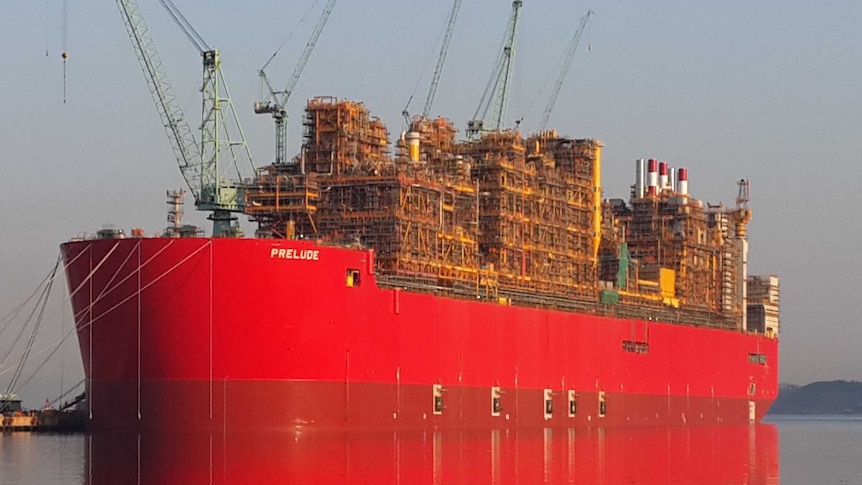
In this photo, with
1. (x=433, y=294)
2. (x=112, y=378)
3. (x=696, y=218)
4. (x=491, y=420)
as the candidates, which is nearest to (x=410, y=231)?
(x=433, y=294)

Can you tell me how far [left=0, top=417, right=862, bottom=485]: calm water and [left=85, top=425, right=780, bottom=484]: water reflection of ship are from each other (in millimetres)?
36

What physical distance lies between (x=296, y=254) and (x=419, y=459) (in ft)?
40.8

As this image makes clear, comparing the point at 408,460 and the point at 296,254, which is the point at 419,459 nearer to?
the point at 408,460

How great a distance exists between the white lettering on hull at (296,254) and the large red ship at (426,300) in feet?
0.21

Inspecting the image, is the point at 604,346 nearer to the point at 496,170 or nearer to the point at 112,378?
the point at 496,170

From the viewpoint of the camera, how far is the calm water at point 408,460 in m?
42.8

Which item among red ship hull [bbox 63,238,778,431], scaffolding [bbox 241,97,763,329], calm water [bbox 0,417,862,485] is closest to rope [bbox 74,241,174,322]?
red ship hull [bbox 63,238,778,431]

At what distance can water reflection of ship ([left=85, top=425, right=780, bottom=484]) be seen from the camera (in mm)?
42938

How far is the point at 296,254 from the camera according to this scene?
58.7 metres

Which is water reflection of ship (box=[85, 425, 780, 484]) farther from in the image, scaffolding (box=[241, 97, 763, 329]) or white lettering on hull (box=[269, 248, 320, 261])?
scaffolding (box=[241, 97, 763, 329])

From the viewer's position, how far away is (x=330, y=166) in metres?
68.6

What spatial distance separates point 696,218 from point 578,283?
14114 millimetres

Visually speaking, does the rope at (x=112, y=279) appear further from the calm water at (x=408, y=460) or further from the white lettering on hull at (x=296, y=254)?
the calm water at (x=408, y=460)

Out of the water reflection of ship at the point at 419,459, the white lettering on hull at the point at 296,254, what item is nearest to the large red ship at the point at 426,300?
the white lettering on hull at the point at 296,254
